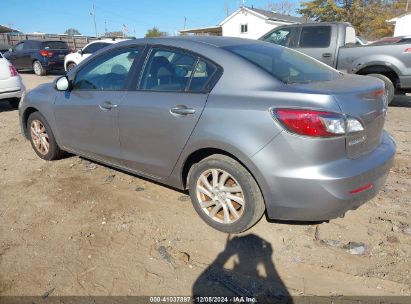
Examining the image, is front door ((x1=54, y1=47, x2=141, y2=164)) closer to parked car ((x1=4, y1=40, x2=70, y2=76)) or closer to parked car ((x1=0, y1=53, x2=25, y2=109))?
parked car ((x1=0, y1=53, x2=25, y2=109))

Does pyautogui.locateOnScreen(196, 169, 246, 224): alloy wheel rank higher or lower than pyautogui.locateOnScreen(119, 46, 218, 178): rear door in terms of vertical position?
lower

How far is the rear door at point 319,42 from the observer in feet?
28.6

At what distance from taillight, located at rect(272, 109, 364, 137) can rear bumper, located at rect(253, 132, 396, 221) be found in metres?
0.20

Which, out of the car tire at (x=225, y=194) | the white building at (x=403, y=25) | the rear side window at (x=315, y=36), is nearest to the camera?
the car tire at (x=225, y=194)

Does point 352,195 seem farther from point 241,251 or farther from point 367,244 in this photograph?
point 241,251

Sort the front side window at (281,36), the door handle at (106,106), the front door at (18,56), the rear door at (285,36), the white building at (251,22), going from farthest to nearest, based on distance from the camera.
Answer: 1. the white building at (251,22)
2. the front door at (18,56)
3. the front side window at (281,36)
4. the rear door at (285,36)
5. the door handle at (106,106)

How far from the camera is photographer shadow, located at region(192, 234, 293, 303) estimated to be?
249 centimetres

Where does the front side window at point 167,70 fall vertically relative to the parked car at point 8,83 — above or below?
above

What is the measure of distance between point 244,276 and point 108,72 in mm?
2535

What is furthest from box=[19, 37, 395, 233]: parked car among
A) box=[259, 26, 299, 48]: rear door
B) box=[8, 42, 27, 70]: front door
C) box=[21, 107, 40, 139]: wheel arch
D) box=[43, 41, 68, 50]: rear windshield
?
box=[8, 42, 27, 70]: front door

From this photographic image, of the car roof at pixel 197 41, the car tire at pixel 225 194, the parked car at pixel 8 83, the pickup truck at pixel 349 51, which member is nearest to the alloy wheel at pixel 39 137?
the car roof at pixel 197 41

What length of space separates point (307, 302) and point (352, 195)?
32.1 inches

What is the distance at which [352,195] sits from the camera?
268cm

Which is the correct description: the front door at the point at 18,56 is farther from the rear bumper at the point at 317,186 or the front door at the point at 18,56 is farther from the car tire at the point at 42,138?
the rear bumper at the point at 317,186
